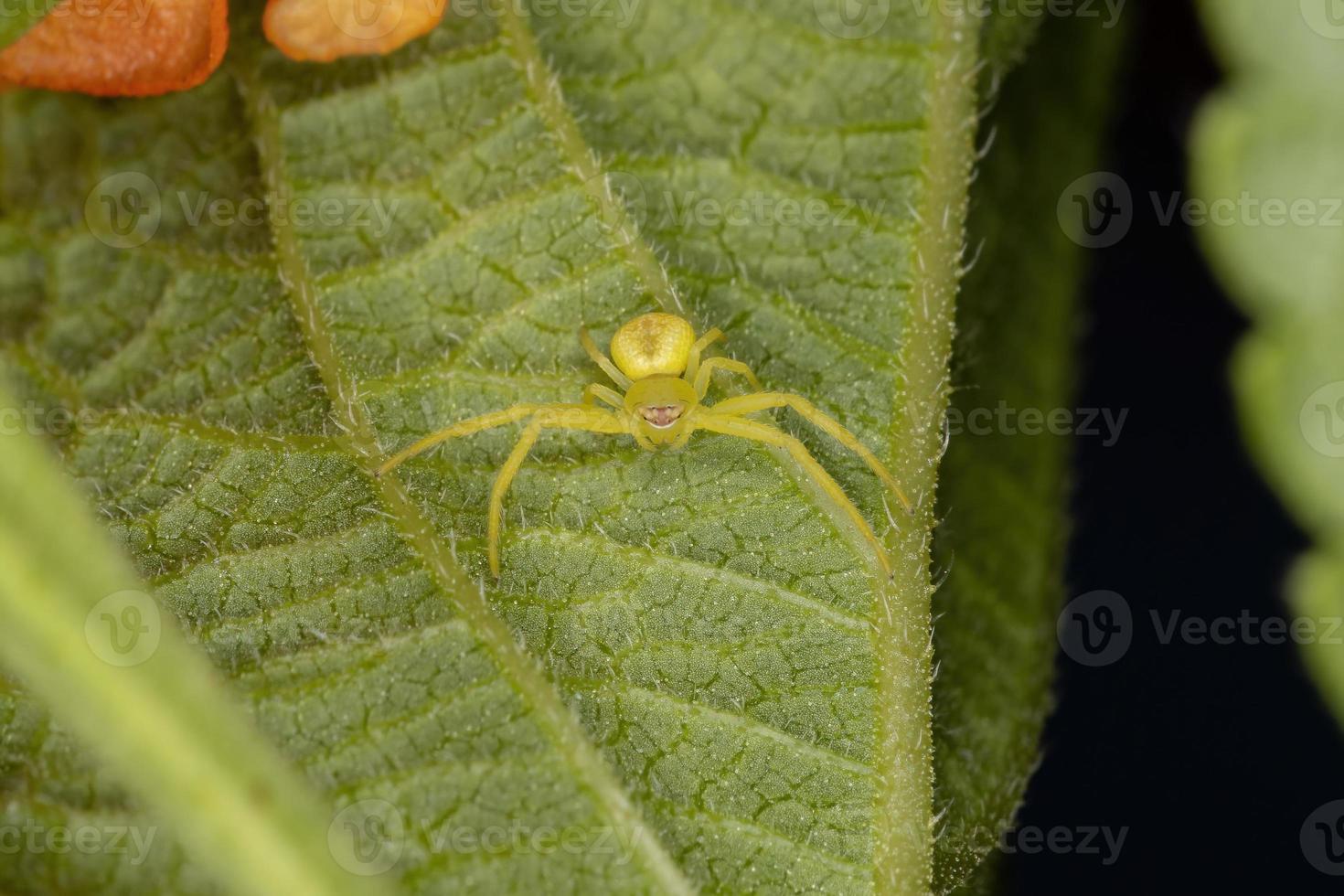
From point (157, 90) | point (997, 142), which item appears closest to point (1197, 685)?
point (997, 142)

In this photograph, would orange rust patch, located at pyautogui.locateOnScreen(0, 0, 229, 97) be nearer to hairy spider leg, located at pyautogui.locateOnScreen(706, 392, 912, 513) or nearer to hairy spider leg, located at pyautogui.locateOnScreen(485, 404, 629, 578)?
hairy spider leg, located at pyautogui.locateOnScreen(485, 404, 629, 578)

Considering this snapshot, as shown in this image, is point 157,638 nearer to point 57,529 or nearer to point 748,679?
point 57,529
